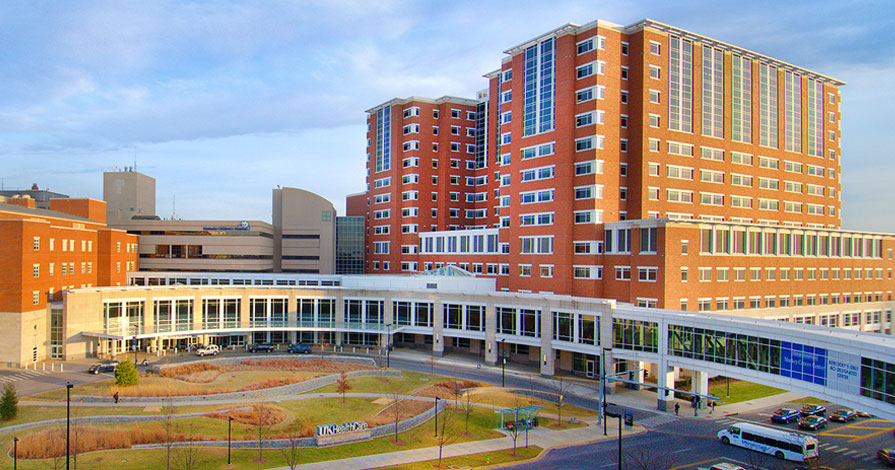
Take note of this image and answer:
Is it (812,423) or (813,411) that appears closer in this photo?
(812,423)

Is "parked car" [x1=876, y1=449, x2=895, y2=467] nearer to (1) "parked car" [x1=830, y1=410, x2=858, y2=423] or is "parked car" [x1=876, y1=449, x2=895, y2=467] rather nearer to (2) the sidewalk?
(1) "parked car" [x1=830, y1=410, x2=858, y2=423]

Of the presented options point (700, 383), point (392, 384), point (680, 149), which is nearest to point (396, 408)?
point (392, 384)

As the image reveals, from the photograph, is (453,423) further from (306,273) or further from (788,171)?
(788,171)

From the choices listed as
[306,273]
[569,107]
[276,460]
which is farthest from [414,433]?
[306,273]

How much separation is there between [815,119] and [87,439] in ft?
339

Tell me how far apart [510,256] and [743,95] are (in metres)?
39.8

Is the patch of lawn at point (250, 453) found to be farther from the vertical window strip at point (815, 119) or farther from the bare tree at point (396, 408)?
the vertical window strip at point (815, 119)

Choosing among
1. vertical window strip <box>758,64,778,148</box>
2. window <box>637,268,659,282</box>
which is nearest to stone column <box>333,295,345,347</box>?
window <box>637,268,659,282</box>

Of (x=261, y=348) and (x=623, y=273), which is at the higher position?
(x=623, y=273)

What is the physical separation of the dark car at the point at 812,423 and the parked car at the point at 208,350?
6147 centimetres

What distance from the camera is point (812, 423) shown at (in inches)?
1903

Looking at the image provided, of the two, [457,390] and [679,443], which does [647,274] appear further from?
[457,390]

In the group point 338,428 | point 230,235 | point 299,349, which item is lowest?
point 299,349

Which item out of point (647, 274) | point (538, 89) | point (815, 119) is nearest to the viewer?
point (647, 274)
